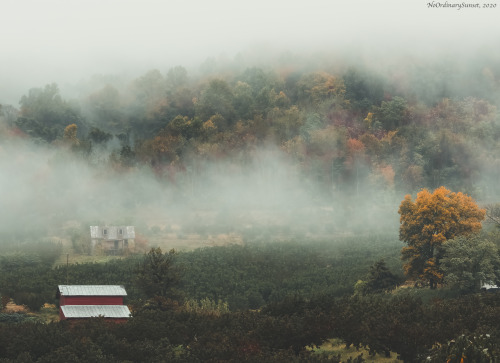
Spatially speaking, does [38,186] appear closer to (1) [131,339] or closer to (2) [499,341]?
(1) [131,339]

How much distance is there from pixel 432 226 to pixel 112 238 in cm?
5417

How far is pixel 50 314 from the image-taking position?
254ft

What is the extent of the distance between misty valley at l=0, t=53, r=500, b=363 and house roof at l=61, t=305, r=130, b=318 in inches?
56.1

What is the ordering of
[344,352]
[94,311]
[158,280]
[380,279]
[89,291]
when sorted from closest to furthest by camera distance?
[344,352] → [94,311] → [89,291] → [158,280] → [380,279]

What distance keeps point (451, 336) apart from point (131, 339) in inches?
851

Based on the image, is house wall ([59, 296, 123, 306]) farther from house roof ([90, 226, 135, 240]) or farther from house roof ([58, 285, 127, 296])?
house roof ([90, 226, 135, 240])

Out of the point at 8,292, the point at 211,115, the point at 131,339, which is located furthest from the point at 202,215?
the point at 131,339

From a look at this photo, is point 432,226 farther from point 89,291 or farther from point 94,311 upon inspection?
point 89,291

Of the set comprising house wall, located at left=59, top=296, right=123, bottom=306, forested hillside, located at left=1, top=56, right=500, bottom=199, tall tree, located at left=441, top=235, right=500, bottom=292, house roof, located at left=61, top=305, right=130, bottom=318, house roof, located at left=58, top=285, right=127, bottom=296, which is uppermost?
forested hillside, located at left=1, top=56, right=500, bottom=199

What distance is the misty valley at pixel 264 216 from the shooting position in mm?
51344

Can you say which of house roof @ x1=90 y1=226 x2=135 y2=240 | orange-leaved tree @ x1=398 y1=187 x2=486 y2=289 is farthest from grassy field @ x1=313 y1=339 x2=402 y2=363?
house roof @ x1=90 y1=226 x2=135 y2=240

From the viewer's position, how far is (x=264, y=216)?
13938 centimetres

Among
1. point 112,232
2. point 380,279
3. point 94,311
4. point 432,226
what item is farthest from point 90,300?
point 112,232

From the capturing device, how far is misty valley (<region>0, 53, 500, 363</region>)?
51344 mm
